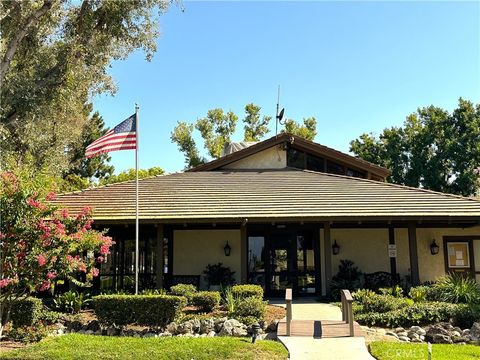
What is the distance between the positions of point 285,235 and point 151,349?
29.2 ft

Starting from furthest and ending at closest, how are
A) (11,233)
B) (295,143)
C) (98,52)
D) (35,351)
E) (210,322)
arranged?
1. (295,143)
2. (98,52)
3. (210,322)
4. (11,233)
5. (35,351)

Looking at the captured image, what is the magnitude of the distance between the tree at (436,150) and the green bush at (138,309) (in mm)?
33344

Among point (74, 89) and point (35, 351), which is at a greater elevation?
point (74, 89)

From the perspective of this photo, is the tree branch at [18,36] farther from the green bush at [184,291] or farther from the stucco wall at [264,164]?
the stucco wall at [264,164]

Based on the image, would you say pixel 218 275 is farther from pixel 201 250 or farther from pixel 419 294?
pixel 419 294

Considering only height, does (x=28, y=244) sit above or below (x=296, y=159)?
below

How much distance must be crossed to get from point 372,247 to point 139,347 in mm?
10709

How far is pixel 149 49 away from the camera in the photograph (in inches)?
697

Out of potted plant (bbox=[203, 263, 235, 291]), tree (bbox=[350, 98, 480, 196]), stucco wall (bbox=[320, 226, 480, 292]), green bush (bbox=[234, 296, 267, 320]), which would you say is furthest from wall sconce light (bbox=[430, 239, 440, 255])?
tree (bbox=[350, 98, 480, 196])

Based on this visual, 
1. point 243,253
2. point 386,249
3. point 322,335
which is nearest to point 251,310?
point 322,335

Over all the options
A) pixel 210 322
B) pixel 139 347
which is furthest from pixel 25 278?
pixel 210 322

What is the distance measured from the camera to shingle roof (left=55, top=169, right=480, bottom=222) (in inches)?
585

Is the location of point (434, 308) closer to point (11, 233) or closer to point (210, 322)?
point (210, 322)

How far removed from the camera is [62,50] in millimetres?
16859
